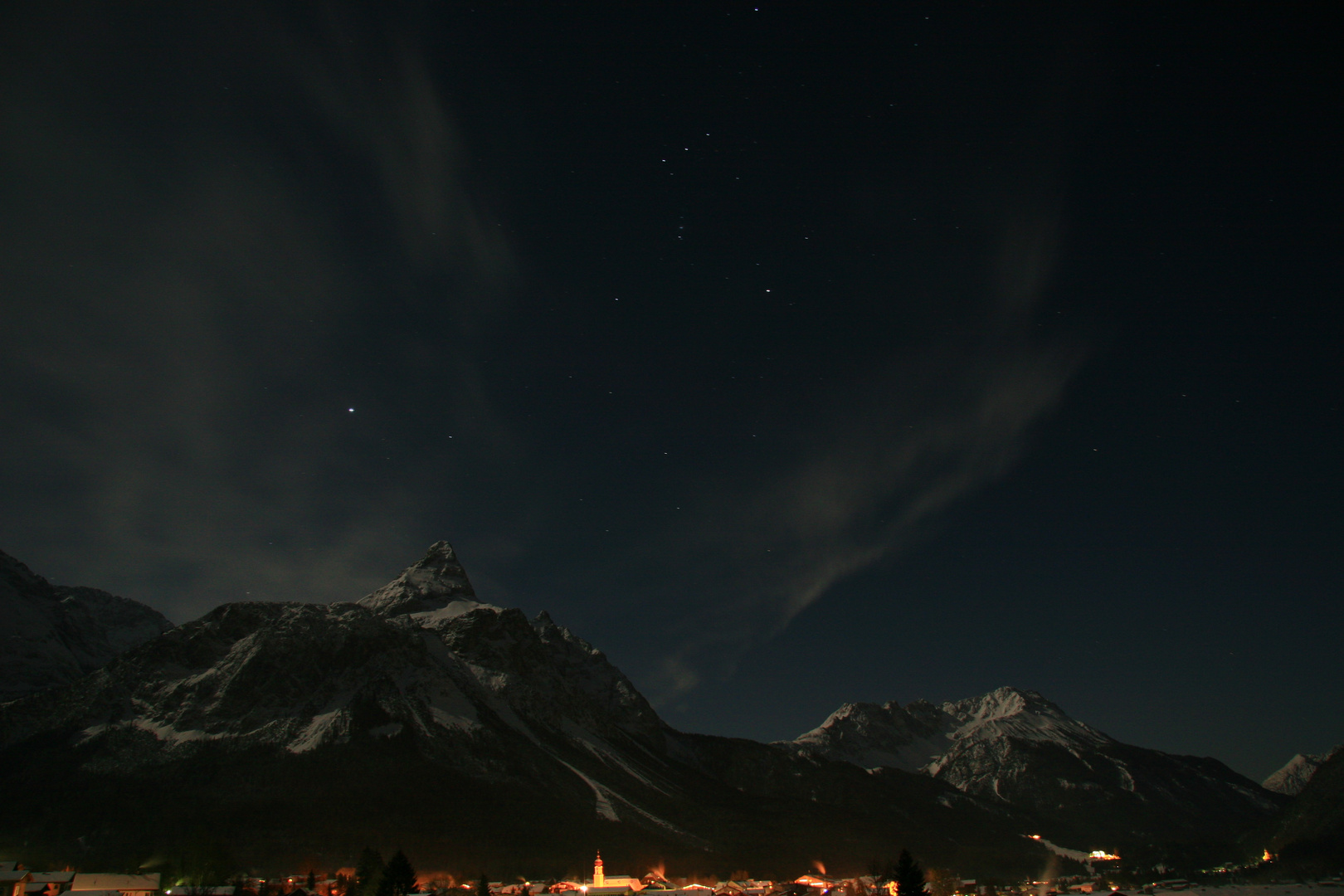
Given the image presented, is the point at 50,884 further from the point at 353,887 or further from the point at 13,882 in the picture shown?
the point at 353,887

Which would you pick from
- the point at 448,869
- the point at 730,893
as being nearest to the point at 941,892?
Answer: the point at 730,893

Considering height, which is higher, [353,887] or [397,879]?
[353,887]

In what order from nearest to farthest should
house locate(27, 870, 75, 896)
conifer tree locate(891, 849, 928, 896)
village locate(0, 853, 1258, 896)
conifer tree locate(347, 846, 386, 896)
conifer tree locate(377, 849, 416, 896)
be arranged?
conifer tree locate(891, 849, 928, 896) < conifer tree locate(377, 849, 416, 896) < village locate(0, 853, 1258, 896) < house locate(27, 870, 75, 896) < conifer tree locate(347, 846, 386, 896)

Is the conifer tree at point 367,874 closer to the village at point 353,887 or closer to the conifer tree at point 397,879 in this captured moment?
the village at point 353,887

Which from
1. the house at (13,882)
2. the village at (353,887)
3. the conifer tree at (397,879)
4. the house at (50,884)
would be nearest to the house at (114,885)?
the village at (353,887)

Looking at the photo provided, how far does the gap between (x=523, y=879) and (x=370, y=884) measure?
86.7 meters

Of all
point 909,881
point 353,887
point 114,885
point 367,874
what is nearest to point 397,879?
point 367,874

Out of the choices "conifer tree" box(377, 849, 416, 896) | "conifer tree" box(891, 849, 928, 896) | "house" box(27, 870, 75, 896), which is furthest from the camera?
"house" box(27, 870, 75, 896)

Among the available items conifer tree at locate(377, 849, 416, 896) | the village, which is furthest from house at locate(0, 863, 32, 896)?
conifer tree at locate(377, 849, 416, 896)

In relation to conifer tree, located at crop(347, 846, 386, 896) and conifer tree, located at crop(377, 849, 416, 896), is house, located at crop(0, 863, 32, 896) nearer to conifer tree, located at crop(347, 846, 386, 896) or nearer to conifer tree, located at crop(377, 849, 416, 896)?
conifer tree, located at crop(347, 846, 386, 896)

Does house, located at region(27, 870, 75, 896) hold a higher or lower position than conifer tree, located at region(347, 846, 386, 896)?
higher

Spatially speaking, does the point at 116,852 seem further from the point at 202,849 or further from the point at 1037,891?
the point at 1037,891

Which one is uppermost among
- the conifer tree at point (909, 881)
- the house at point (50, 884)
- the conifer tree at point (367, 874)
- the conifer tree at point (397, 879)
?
the house at point (50, 884)

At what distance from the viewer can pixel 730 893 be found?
520ft
